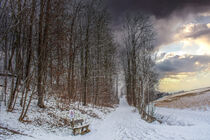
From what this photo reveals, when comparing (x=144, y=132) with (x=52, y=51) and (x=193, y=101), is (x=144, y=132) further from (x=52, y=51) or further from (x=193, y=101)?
(x=193, y=101)

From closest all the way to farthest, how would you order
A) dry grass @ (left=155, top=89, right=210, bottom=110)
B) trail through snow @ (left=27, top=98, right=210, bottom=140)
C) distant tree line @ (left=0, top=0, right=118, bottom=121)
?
trail through snow @ (left=27, top=98, right=210, bottom=140) < distant tree line @ (left=0, top=0, right=118, bottom=121) < dry grass @ (left=155, top=89, right=210, bottom=110)

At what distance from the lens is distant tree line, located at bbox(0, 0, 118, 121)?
771cm

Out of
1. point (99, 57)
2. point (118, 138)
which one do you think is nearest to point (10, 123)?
point (118, 138)

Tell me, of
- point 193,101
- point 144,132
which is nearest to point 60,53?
point 144,132

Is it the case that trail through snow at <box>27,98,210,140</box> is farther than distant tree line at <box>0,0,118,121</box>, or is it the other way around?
distant tree line at <box>0,0,118,121</box>

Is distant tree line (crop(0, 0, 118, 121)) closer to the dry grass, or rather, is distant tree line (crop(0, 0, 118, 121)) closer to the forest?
the forest

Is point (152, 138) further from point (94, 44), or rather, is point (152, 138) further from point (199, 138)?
point (94, 44)

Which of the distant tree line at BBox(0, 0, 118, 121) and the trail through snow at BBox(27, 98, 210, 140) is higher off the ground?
the distant tree line at BBox(0, 0, 118, 121)

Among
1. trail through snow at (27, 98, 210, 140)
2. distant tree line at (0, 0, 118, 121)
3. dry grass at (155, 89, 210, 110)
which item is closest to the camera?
trail through snow at (27, 98, 210, 140)

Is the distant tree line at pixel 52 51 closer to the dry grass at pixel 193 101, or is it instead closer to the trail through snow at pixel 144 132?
the trail through snow at pixel 144 132

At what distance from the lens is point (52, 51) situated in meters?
11.7

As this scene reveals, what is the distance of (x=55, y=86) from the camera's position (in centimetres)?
1276

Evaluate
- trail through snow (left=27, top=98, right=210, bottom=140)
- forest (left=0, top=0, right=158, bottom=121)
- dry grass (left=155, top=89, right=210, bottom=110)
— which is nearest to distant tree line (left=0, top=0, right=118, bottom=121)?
forest (left=0, top=0, right=158, bottom=121)

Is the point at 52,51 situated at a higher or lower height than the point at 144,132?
higher
